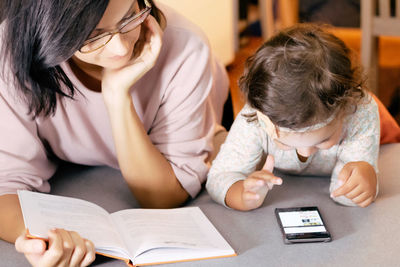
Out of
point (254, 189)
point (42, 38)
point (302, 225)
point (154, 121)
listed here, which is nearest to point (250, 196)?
point (254, 189)

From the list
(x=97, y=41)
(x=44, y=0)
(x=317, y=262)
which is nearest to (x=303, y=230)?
(x=317, y=262)

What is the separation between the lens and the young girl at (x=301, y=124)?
1069 millimetres

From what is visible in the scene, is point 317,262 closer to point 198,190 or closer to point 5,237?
point 198,190

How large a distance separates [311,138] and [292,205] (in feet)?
0.64

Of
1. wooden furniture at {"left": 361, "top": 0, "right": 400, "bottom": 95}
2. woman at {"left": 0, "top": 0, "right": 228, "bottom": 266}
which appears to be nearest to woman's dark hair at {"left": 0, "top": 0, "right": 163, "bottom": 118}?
woman at {"left": 0, "top": 0, "right": 228, "bottom": 266}

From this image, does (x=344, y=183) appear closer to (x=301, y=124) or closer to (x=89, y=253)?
(x=301, y=124)

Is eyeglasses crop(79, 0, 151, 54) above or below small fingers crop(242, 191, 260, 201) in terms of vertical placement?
above

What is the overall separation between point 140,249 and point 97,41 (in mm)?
388

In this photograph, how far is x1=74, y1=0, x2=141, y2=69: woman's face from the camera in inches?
40.1

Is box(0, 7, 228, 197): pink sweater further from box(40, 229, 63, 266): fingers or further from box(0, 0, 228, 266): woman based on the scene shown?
box(40, 229, 63, 266): fingers

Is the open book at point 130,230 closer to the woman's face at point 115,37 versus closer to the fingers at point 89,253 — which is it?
the fingers at point 89,253

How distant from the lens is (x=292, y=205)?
1225 mm

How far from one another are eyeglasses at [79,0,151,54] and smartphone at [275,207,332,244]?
478 mm

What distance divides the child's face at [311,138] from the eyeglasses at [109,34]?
350 mm
